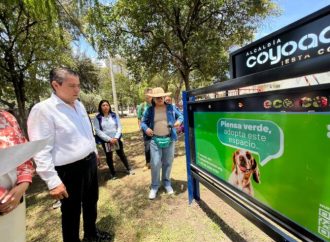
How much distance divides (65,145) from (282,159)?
1837 mm

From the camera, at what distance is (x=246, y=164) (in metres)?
2.25

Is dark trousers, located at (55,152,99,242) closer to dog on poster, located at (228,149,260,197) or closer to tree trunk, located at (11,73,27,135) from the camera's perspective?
dog on poster, located at (228,149,260,197)

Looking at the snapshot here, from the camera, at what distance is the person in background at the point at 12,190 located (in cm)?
154

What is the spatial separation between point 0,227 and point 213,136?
2.04 meters

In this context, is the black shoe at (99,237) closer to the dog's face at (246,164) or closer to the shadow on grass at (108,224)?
the shadow on grass at (108,224)

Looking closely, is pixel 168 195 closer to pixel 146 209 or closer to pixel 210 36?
pixel 146 209

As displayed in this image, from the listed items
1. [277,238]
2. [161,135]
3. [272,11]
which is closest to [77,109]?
[161,135]

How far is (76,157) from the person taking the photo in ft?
7.93

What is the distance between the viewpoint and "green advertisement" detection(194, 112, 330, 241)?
1.50 metres

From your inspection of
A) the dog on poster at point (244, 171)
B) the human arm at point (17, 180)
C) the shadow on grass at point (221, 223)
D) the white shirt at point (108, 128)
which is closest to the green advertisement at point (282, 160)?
the dog on poster at point (244, 171)

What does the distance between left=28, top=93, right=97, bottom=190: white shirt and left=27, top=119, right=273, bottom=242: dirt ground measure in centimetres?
131

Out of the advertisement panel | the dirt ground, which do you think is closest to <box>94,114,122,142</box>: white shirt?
the dirt ground

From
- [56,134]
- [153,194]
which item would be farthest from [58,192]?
[153,194]

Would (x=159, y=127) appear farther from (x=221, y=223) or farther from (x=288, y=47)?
(x=288, y=47)
